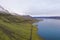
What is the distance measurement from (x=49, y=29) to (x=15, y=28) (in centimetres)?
68

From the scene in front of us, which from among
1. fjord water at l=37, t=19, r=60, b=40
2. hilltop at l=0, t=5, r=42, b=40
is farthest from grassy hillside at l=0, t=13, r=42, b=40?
fjord water at l=37, t=19, r=60, b=40

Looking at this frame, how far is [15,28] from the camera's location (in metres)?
3.30

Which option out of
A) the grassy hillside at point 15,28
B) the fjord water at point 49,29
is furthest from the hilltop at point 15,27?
the fjord water at point 49,29

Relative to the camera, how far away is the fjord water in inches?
124

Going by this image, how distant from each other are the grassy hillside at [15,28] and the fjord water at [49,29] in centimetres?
12

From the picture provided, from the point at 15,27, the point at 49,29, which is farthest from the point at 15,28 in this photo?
the point at 49,29

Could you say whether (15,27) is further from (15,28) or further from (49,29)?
(49,29)

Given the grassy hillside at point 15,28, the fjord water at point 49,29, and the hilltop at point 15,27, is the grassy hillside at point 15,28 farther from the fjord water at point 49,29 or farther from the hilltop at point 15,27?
the fjord water at point 49,29

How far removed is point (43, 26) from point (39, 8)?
1.67 ft

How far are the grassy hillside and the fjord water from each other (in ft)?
0.41

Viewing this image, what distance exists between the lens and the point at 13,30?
3.25 metres

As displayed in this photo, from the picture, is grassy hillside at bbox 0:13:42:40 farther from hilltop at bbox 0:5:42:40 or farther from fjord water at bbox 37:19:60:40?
fjord water at bbox 37:19:60:40

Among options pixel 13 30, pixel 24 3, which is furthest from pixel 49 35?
pixel 24 3

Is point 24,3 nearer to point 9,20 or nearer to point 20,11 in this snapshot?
point 20,11
